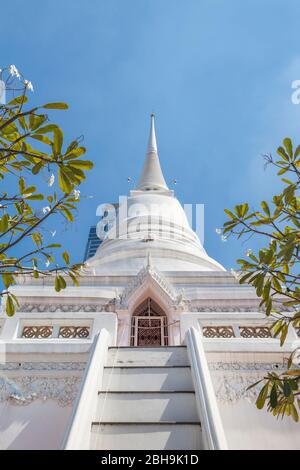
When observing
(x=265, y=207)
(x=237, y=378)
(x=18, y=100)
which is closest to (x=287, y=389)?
(x=265, y=207)

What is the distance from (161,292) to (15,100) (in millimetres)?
4961

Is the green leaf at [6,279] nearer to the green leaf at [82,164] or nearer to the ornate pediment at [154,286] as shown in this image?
the green leaf at [82,164]

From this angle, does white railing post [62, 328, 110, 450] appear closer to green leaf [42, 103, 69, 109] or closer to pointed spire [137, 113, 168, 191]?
green leaf [42, 103, 69, 109]

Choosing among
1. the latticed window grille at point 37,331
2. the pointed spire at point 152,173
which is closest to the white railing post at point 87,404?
the latticed window grille at point 37,331

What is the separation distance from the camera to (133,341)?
623cm

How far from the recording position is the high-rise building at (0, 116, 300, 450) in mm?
2912

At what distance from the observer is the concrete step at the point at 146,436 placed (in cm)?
271

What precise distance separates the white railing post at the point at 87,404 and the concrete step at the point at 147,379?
14 centimetres

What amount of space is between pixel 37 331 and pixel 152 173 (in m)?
12.7

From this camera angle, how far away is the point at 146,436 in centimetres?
282

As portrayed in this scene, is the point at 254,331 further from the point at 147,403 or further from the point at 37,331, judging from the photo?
the point at 37,331
